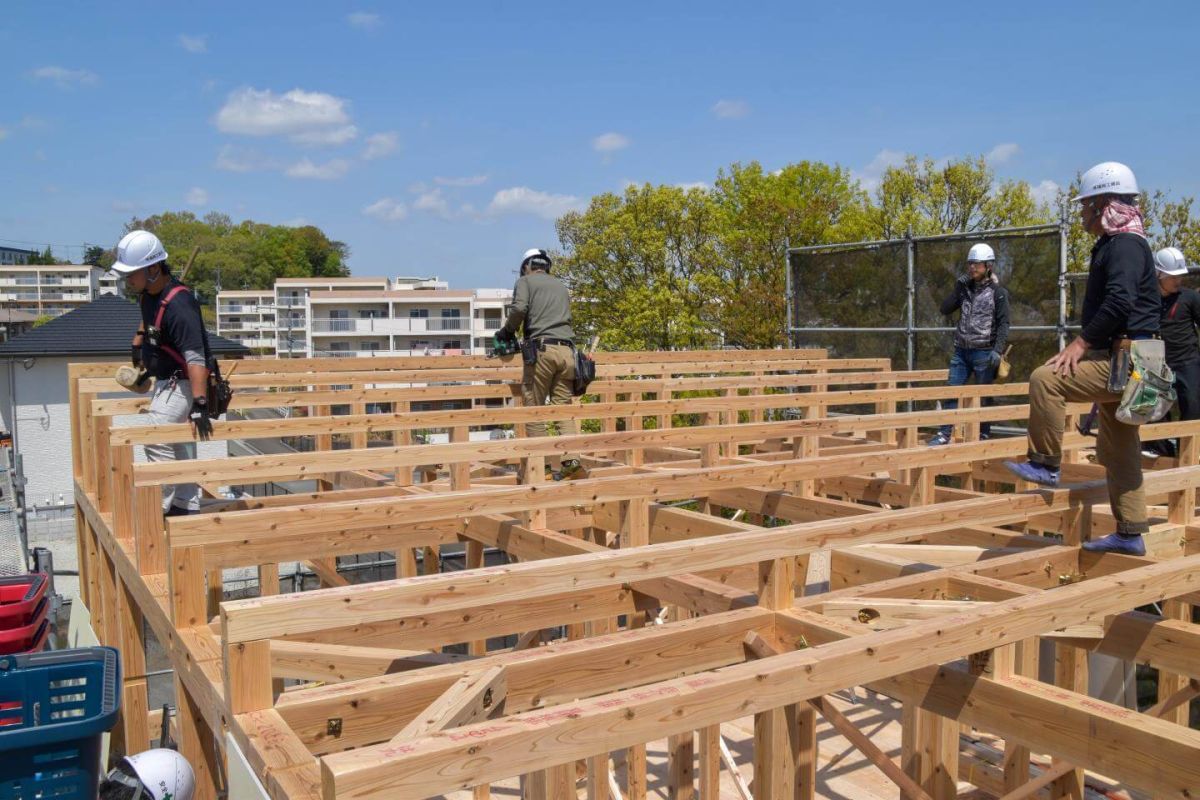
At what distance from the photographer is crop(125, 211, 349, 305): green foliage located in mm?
99000

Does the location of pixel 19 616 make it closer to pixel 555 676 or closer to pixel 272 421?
pixel 272 421

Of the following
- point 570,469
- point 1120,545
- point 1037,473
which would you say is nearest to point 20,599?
point 570,469

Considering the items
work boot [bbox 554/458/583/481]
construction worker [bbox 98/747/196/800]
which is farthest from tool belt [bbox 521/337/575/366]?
construction worker [bbox 98/747/196/800]

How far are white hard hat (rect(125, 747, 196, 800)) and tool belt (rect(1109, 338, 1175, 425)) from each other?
4.37m

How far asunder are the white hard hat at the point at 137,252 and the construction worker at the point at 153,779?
9.16 ft

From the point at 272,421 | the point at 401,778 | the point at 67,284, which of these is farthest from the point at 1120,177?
the point at 67,284

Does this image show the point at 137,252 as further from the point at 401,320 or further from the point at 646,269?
the point at 401,320

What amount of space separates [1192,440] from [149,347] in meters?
7.12

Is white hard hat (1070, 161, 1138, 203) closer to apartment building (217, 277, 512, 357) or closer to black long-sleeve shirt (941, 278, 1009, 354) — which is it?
black long-sleeve shirt (941, 278, 1009, 354)

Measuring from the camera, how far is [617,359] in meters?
11.5

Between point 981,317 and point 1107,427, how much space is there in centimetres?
460

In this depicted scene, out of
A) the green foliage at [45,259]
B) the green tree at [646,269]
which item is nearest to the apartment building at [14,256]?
the green foliage at [45,259]

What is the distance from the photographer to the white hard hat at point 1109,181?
15.8 ft

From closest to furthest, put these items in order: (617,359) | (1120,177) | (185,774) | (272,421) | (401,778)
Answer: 1. (401,778)
2. (185,774)
3. (1120,177)
4. (272,421)
5. (617,359)
